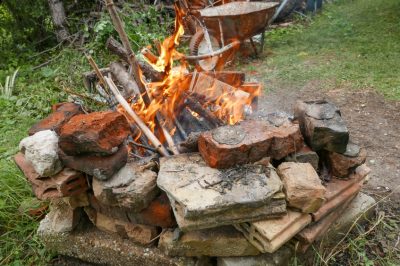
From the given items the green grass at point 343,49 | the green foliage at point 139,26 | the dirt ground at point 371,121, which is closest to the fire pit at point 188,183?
the dirt ground at point 371,121

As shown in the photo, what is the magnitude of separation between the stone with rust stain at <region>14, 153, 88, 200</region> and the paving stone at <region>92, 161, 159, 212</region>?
15 cm

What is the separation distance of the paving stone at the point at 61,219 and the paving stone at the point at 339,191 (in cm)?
169

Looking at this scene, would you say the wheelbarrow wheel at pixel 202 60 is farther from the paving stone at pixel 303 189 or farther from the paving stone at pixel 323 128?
the paving stone at pixel 303 189

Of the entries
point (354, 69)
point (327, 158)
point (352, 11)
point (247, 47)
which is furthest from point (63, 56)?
point (352, 11)

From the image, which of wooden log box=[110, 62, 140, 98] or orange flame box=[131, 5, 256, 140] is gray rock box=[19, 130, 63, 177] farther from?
wooden log box=[110, 62, 140, 98]

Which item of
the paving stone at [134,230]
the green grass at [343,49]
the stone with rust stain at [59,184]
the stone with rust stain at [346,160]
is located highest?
the stone with rust stain at [59,184]

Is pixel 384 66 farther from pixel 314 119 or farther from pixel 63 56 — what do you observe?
pixel 63 56

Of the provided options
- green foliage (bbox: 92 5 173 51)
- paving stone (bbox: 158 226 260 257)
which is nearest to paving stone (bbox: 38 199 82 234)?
paving stone (bbox: 158 226 260 257)

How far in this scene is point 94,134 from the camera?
2125 millimetres

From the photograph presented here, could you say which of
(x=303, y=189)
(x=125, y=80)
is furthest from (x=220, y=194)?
(x=125, y=80)

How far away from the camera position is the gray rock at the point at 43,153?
223 cm

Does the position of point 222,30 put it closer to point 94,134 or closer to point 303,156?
point 303,156

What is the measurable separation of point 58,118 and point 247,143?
140cm

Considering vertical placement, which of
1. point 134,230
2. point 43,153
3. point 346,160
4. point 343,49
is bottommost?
point 343,49
